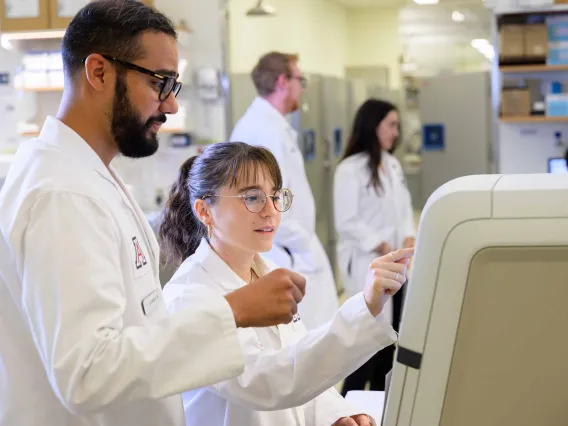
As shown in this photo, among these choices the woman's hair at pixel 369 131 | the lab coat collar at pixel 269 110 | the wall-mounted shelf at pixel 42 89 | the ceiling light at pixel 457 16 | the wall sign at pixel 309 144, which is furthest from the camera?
the ceiling light at pixel 457 16

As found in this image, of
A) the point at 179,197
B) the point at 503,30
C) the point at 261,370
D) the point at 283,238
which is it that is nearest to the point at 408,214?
the point at 283,238

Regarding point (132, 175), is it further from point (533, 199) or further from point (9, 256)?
point (533, 199)

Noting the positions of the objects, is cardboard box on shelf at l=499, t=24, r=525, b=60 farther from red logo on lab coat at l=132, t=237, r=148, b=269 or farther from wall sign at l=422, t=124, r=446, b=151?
red logo on lab coat at l=132, t=237, r=148, b=269

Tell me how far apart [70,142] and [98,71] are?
13 centimetres

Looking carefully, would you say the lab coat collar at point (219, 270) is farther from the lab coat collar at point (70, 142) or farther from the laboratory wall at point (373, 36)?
the laboratory wall at point (373, 36)

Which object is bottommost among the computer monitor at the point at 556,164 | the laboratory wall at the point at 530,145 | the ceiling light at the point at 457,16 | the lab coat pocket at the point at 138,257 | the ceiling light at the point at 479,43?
the lab coat pocket at the point at 138,257

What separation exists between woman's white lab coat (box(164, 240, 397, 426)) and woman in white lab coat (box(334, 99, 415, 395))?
7.13ft

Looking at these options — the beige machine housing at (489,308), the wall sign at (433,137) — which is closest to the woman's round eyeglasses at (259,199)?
the beige machine housing at (489,308)

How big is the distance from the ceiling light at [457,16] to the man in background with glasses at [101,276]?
10.1 m

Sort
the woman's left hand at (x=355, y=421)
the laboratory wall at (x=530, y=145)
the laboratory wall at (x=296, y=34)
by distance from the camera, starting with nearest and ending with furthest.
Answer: the woman's left hand at (x=355, y=421) < the laboratory wall at (x=530, y=145) < the laboratory wall at (x=296, y=34)

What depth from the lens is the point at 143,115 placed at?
128cm

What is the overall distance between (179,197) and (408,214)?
248 centimetres

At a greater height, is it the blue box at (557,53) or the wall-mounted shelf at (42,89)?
the blue box at (557,53)

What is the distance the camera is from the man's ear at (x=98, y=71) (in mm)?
1250
